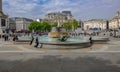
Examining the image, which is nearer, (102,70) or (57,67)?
(102,70)

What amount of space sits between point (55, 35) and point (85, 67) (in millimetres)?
34559

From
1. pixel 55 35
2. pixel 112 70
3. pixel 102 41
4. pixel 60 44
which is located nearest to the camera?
pixel 112 70

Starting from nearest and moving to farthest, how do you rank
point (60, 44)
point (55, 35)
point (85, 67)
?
point (85, 67)
point (60, 44)
point (55, 35)

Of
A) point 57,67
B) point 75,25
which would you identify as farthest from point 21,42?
point 75,25

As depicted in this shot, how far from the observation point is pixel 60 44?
27.9 metres

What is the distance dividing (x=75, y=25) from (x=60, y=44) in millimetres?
133953

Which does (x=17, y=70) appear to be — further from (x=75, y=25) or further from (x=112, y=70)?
(x=75, y=25)

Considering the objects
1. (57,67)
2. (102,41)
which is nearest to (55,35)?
(102,41)

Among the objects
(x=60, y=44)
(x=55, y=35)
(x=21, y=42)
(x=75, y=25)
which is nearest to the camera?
(x=60, y=44)

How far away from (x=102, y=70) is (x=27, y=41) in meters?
24.3

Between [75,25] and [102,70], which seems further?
[75,25]

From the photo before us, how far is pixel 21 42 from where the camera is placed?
37094 mm

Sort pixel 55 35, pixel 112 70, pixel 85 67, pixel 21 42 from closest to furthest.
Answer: pixel 112 70, pixel 85 67, pixel 21 42, pixel 55 35

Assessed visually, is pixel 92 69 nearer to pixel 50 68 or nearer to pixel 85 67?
pixel 85 67
